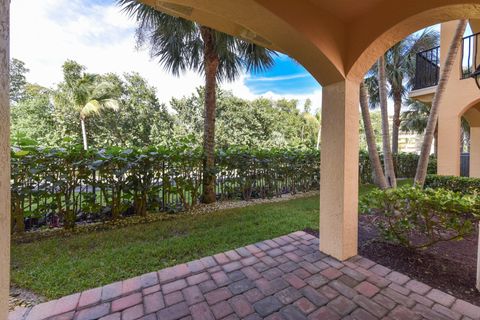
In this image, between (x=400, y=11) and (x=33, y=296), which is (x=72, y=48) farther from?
(x=400, y=11)

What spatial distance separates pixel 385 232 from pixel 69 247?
4.27 m

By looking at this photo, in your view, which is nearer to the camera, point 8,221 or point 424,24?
point 8,221

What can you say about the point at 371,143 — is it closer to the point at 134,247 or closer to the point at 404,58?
the point at 134,247

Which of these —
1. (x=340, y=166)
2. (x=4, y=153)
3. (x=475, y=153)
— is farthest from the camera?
(x=475, y=153)

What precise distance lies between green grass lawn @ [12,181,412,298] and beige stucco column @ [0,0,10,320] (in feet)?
4.60

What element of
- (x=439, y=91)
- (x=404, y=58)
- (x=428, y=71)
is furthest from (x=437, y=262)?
(x=404, y=58)

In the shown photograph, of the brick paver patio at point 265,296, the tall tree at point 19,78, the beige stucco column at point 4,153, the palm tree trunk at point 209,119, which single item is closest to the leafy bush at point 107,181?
the palm tree trunk at point 209,119

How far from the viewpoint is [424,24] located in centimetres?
205

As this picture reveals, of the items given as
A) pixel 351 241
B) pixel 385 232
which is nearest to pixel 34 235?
pixel 351 241

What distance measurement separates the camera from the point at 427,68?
21.7 ft

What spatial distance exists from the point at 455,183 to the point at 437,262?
13.2ft

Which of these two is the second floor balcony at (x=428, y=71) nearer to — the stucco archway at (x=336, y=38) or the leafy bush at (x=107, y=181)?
the leafy bush at (x=107, y=181)

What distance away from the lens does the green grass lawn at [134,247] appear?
7.44ft

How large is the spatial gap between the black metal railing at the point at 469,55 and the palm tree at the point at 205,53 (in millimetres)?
4487
